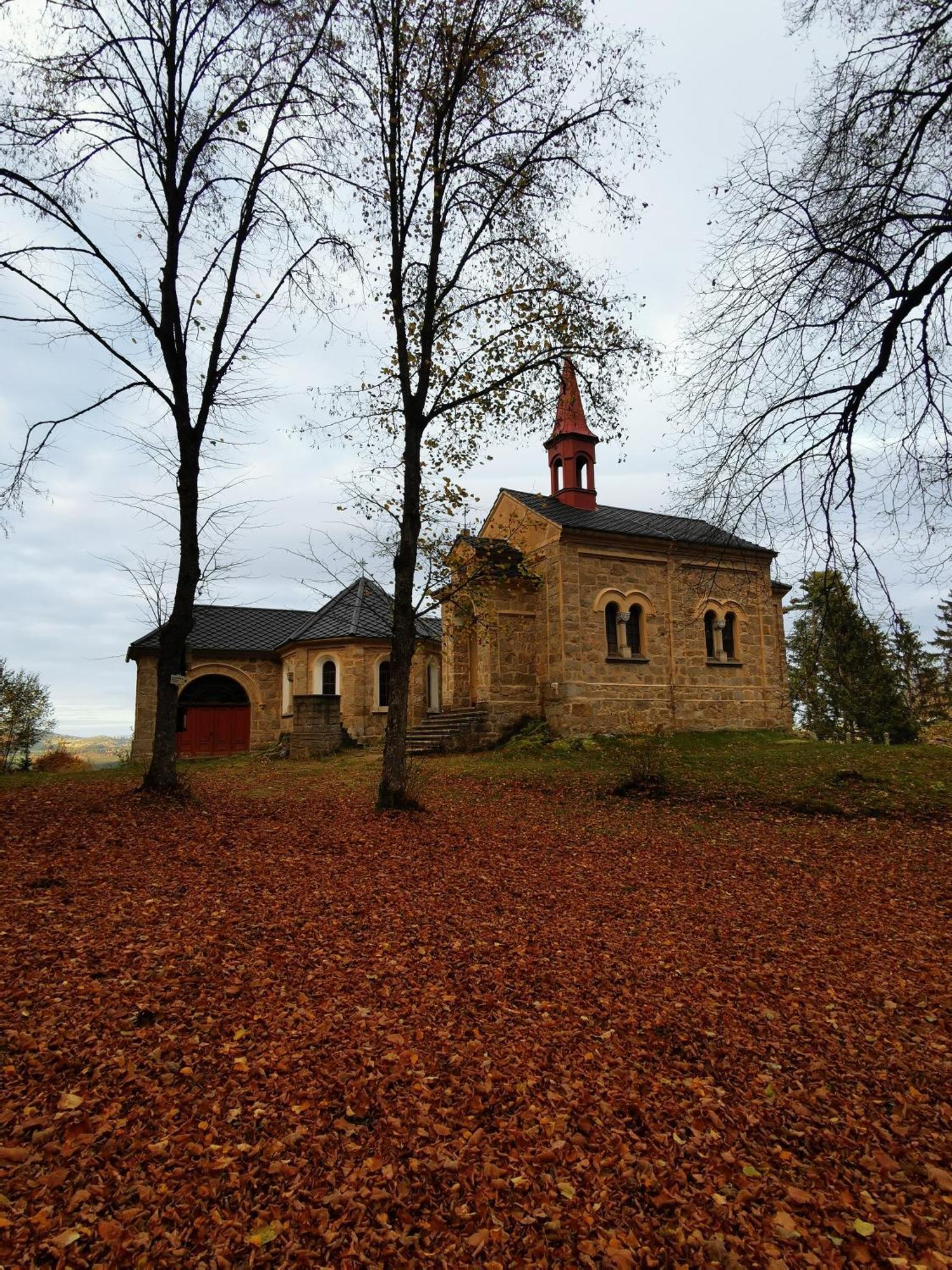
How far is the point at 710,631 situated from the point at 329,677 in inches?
516

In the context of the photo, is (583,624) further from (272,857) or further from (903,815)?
(272,857)

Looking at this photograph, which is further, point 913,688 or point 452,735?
point 452,735

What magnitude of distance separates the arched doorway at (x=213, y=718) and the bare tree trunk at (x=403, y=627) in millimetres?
17266

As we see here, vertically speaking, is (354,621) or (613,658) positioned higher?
(354,621)

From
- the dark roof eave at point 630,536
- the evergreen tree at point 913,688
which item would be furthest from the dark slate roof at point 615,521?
the evergreen tree at point 913,688

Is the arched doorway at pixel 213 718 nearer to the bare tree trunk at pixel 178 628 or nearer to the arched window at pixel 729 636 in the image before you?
the bare tree trunk at pixel 178 628

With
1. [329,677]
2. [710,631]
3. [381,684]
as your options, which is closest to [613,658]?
[710,631]

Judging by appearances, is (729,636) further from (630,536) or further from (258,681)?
(258,681)

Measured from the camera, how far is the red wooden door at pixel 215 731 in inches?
1003

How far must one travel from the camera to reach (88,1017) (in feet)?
12.8

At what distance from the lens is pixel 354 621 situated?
2473cm

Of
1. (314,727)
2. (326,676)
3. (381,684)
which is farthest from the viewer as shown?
(326,676)

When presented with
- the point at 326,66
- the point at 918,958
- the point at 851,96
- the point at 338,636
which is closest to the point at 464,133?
the point at 326,66

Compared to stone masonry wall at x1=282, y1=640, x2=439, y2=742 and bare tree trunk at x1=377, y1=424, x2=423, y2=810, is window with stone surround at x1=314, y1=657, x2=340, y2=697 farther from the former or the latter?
bare tree trunk at x1=377, y1=424, x2=423, y2=810
